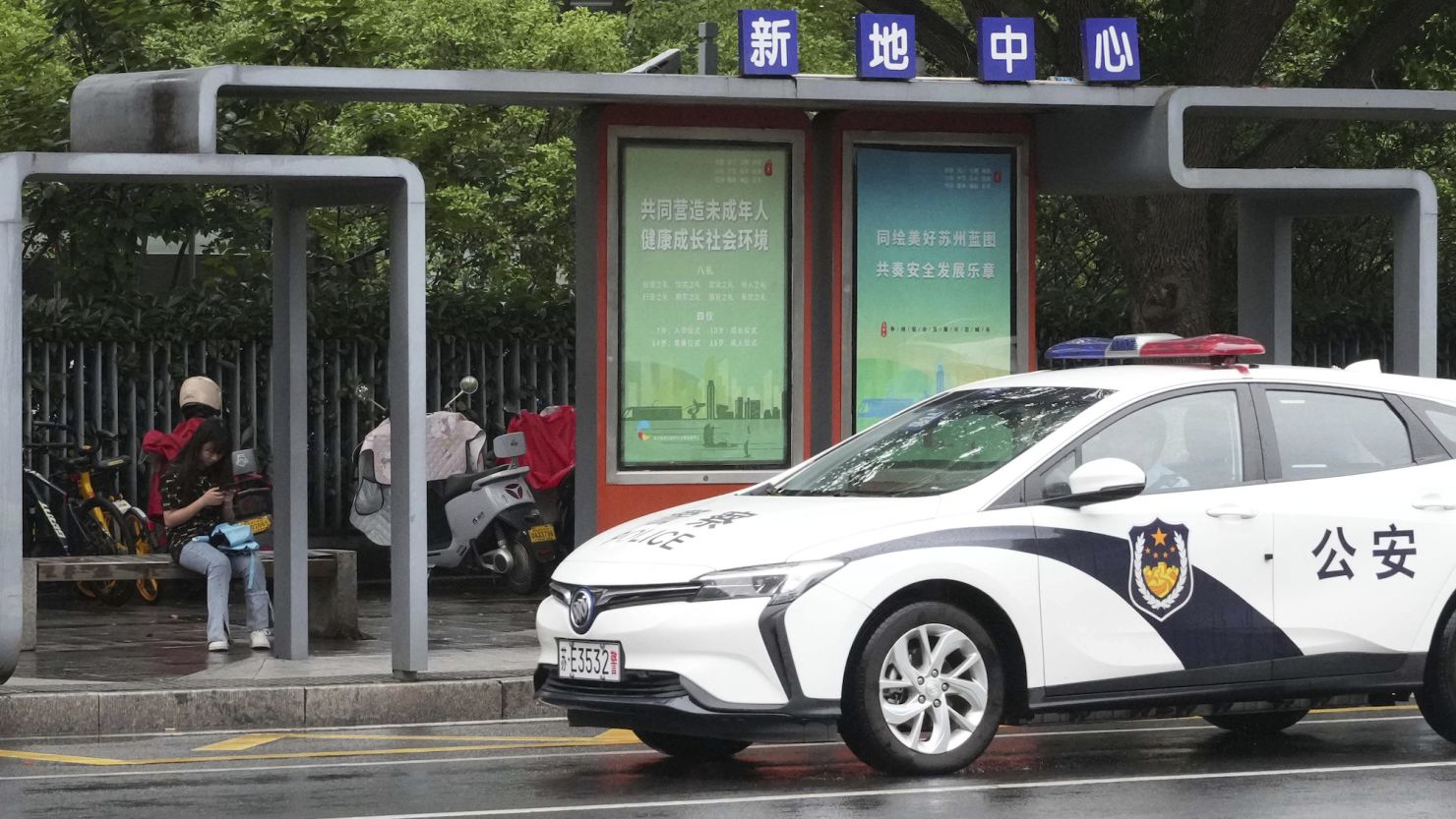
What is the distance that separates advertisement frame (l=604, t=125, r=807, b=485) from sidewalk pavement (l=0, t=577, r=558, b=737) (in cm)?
120

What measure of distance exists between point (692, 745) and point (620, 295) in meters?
3.73

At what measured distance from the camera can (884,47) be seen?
38.8ft

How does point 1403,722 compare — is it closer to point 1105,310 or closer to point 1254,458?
point 1254,458

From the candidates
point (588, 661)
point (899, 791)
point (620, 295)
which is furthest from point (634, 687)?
point (620, 295)

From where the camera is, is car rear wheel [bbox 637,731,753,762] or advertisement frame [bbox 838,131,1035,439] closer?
car rear wheel [bbox 637,731,753,762]

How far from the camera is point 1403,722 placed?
33.1 feet

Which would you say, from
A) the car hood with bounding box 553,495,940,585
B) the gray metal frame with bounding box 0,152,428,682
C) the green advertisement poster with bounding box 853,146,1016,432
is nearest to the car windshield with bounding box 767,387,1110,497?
the car hood with bounding box 553,495,940,585

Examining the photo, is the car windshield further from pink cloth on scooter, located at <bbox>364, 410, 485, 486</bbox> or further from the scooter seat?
pink cloth on scooter, located at <bbox>364, 410, 485, 486</bbox>

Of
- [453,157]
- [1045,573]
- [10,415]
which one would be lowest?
[1045,573]

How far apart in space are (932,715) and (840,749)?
1042 mm

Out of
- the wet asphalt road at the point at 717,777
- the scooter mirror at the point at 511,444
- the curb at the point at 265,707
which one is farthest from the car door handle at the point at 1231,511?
the scooter mirror at the point at 511,444

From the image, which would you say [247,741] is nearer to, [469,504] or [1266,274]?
[469,504]

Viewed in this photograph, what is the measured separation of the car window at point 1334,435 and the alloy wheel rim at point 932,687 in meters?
1.62

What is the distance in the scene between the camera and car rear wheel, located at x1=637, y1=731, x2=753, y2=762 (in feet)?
29.3
